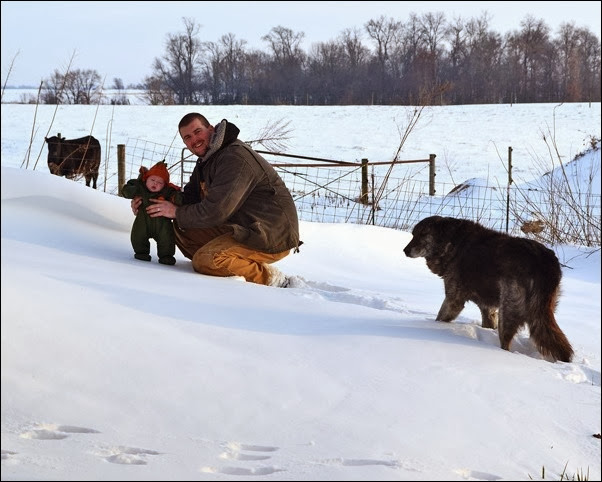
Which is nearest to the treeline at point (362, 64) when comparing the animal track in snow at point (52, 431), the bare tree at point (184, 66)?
the bare tree at point (184, 66)

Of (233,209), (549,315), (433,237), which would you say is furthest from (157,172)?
(549,315)

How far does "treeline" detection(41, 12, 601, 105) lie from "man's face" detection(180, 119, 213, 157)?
3.03 meters

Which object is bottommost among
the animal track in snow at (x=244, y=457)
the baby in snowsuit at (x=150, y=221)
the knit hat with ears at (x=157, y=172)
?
the animal track in snow at (x=244, y=457)

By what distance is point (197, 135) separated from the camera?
564 cm

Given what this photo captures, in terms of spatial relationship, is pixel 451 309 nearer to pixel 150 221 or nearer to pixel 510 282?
pixel 510 282

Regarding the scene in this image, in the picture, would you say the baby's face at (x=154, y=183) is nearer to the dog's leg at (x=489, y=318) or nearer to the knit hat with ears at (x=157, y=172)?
the knit hat with ears at (x=157, y=172)

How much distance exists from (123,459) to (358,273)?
4693 millimetres

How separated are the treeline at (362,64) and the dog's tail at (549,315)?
5.51 m

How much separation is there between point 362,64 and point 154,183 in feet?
26.7

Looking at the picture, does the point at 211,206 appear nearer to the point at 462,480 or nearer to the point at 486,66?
the point at 462,480

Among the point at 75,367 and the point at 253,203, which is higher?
the point at 253,203

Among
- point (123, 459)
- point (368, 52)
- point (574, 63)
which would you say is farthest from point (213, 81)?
point (123, 459)

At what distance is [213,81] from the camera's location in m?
11.1

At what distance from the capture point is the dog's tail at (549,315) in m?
4.17
